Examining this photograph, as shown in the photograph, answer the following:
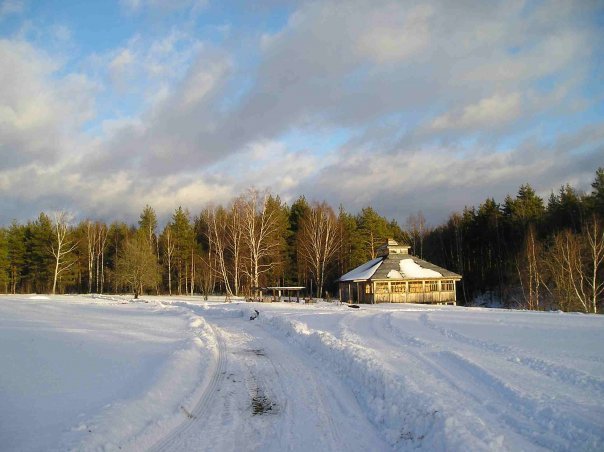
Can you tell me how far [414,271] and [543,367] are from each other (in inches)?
1322

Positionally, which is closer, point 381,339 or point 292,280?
point 381,339

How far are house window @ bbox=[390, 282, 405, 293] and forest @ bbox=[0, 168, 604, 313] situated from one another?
377 inches

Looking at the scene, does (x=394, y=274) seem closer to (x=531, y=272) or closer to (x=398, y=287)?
(x=398, y=287)

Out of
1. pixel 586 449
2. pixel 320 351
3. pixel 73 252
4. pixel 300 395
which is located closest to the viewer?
pixel 586 449

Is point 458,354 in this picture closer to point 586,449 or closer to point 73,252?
point 586,449

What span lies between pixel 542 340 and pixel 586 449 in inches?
393

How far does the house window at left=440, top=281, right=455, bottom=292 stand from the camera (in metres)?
43.1

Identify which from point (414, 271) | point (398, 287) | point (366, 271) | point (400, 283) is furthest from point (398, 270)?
point (366, 271)

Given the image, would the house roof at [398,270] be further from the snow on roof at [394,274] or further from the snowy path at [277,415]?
the snowy path at [277,415]

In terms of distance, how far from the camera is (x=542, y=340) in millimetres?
13961

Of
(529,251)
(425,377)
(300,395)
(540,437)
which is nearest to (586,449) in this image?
(540,437)

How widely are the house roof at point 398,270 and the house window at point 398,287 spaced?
3.14 ft

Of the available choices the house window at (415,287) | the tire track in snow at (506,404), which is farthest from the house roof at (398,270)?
the tire track in snow at (506,404)

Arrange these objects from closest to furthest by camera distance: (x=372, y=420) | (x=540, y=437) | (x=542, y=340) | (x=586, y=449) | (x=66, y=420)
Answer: (x=586, y=449) → (x=540, y=437) → (x=66, y=420) → (x=372, y=420) → (x=542, y=340)
